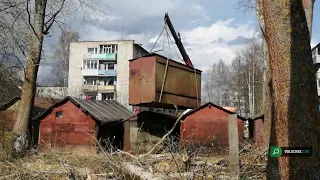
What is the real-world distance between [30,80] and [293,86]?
13439 millimetres

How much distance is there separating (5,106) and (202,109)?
11.5 meters

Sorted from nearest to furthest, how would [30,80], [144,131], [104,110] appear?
1. [30,80]
2. [144,131]
3. [104,110]

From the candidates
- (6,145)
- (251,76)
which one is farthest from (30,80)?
(251,76)

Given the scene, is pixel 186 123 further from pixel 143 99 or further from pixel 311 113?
pixel 311 113

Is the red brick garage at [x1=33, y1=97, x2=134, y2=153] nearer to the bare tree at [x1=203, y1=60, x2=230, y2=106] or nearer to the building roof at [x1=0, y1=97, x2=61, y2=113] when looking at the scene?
the building roof at [x1=0, y1=97, x2=61, y2=113]

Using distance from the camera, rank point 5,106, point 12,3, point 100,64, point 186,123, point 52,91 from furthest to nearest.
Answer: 1. point 100,64
2. point 52,91
3. point 5,106
4. point 186,123
5. point 12,3

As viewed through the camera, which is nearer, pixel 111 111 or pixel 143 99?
pixel 143 99

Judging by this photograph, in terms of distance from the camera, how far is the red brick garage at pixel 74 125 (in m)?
17.2

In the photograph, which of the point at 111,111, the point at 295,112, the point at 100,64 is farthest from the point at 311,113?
the point at 100,64

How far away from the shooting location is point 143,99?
13156 mm

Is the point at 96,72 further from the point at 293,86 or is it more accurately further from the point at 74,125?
the point at 293,86

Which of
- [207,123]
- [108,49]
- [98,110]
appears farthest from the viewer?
[108,49]

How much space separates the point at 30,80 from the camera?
15.3 metres

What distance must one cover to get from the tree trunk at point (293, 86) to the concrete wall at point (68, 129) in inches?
549
